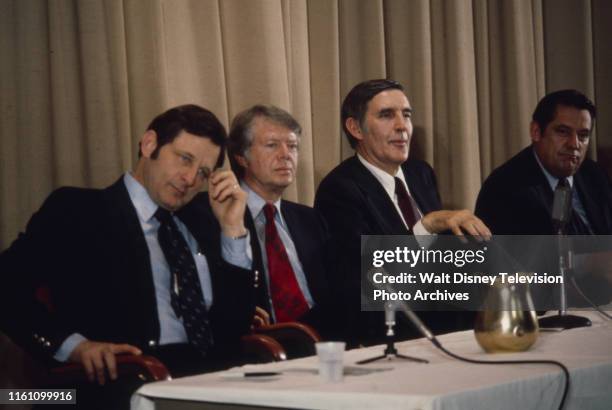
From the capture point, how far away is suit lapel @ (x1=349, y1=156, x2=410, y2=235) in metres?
3.22

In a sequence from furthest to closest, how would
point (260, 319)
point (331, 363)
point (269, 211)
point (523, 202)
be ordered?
point (523, 202) → point (269, 211) → point (260, 319) → point (331, 363)

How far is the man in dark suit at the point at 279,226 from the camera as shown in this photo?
2986 mm

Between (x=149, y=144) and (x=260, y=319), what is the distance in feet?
2.14

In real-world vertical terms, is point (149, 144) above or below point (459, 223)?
above

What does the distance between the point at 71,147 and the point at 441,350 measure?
153 cm

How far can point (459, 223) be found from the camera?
2.71 m

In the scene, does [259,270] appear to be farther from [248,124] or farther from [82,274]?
[82,274]

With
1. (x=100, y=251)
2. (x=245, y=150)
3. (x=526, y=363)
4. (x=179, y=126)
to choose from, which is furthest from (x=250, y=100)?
(x=526, y=363)

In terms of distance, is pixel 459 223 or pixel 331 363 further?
pixel 459 223

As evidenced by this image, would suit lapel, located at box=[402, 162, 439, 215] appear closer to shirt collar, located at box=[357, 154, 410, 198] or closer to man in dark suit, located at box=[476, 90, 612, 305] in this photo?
shirt collar, located at box=[357, 154, 410, 198]

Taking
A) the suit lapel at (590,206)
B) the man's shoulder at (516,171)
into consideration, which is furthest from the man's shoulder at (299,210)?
the suit lapel at (590,206)

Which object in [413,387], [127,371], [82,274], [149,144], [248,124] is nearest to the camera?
[413,387]

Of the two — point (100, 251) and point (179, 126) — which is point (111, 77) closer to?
point (179, 126)

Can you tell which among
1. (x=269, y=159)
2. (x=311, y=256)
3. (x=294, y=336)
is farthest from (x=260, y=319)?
(x=269, y=159)
